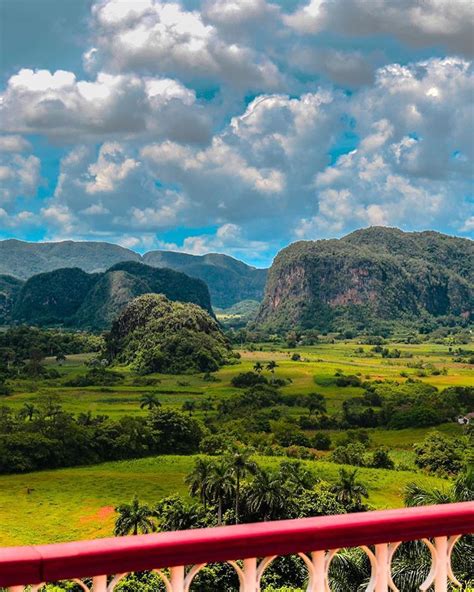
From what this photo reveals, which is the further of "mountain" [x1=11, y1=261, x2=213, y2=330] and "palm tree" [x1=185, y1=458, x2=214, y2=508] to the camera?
"mountain" [x1=11, y1=261, x2=213, y2=330]

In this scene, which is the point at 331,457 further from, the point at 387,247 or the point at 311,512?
the point at 387,247

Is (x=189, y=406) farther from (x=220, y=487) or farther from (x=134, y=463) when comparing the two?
(x=220, y=487)

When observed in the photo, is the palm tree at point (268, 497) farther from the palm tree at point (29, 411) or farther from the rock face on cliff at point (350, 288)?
the rock face on cliff at point (350, 288)

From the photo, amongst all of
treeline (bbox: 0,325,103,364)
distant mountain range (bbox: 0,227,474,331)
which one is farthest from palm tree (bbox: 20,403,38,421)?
distant mountain range (bbox: 0,227,474,331)

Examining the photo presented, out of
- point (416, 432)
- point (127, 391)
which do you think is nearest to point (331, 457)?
point (416, 432)

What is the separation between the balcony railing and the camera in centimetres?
156

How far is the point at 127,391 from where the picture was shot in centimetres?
5238

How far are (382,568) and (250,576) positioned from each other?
0.40m

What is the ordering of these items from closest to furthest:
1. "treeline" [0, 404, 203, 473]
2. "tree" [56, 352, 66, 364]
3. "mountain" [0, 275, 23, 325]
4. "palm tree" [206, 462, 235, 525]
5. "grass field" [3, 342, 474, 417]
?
1. "palm tree" [206, 462, 235, 525]
2. "treeline" [0, 404, 203, 473]
3. "grass field" [3, 342, 474, 417]
4. "tree" [56, 352, 66, 364]
5. "mountain" [0, 275, 23, 325]

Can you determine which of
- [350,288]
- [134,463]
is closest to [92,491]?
[134,463]

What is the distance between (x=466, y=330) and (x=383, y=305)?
15166 millimetres

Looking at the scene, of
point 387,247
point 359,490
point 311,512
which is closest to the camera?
point 311,512

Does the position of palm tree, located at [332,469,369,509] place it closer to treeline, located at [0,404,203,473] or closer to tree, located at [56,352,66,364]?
treeline, located at [0,404,203,473]

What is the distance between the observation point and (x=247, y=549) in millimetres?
1703
